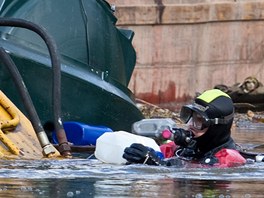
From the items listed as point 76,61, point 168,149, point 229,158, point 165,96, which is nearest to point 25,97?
point 168,149

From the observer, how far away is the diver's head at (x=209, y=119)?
349 inches

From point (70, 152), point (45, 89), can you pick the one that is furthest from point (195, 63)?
point (70, 152)

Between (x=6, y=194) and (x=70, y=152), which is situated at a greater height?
(x=6, y=194)

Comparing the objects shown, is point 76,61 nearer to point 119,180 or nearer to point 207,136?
point 207,136

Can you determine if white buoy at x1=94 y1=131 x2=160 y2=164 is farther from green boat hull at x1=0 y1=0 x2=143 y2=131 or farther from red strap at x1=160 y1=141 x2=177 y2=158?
green boat hull at x1=0 y1=0 x2=143 y2=131

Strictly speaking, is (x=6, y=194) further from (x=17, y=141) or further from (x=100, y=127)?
(x=100, y=127)

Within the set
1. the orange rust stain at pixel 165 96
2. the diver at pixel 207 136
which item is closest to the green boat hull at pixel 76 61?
the diver at pixel 207 136

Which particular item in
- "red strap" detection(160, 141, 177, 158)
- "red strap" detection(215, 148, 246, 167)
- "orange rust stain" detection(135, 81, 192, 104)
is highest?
"red strap" detection(215, 148, 246, 167)

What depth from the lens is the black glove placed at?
851cm

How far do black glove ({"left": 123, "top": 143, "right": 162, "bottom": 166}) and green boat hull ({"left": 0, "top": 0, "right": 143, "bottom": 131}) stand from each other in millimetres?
2549

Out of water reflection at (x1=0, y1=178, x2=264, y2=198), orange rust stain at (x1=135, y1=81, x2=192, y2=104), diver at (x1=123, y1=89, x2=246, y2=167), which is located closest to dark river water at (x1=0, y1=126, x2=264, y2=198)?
water reflection at (x1=0, y1=178, x2=264, y2=198)

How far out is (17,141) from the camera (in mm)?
9773

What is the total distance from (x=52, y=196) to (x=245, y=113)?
572 inches

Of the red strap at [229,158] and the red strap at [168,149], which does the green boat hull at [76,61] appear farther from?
the red strap at [229,158]
